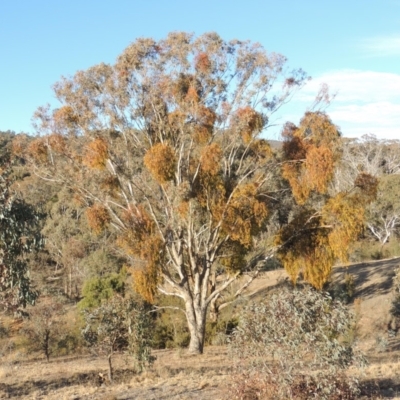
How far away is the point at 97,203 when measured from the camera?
61.0 ft

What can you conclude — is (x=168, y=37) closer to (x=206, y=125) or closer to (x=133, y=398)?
(x=206, y=125)

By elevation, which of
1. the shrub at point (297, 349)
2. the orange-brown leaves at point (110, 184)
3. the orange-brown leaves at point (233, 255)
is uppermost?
the orange-brown leaves at point (110, 184)

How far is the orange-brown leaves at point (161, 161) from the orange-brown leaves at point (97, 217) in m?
2.60

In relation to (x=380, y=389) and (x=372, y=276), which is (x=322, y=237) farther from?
(x=372, y=276)

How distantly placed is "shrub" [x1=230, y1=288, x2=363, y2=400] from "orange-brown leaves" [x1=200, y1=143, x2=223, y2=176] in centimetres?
944

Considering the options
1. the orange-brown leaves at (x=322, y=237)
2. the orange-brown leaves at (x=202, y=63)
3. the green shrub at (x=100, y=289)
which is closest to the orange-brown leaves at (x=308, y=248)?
the orange-brown leaves at (x=322, y=237)

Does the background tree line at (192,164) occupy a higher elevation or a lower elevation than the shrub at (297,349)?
higher

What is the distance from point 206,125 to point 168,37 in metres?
3.10

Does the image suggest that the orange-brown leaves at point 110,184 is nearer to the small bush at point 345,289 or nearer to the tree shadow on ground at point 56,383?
the tree shadow on ground at point 56,383

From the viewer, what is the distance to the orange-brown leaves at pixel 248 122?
1698 cm

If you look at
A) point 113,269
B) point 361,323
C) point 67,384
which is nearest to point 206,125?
point 67,384

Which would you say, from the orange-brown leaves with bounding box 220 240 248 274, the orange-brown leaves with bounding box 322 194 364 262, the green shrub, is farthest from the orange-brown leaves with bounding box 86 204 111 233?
the green shrub

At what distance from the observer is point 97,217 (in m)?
18.1

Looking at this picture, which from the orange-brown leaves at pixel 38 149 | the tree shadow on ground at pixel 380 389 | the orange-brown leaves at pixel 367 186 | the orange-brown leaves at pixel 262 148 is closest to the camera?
the tree shadow on ground at pixel 380 389
